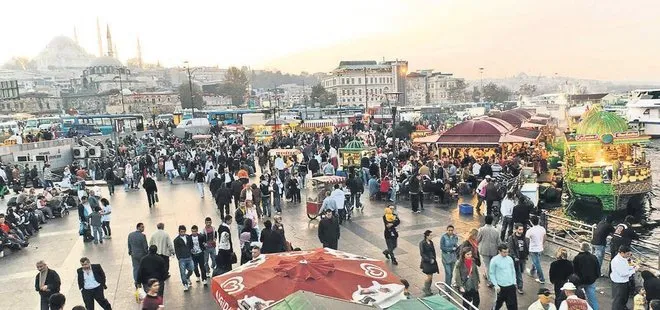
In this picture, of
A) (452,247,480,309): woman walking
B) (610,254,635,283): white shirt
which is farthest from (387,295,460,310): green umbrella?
(610,254,635,283): white shirt

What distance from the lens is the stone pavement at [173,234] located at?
9055mm

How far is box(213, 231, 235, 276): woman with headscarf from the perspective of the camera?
8.86 metres

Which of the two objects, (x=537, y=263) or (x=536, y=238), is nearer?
(x=536, y=238)

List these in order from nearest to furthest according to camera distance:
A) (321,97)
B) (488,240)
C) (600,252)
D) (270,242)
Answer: (488,240)
(270,242)
(600,252)
(321,97)

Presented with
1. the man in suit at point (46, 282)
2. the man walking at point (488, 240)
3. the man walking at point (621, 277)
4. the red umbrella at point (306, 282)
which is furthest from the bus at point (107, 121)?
the man walking at point (621, 277)

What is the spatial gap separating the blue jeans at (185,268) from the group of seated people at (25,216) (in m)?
6.44

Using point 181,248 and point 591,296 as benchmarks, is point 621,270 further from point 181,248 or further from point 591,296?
point 181,248

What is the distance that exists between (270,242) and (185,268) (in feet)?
5.82

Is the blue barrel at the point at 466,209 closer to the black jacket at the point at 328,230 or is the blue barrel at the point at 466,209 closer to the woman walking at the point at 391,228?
the woman walking at the point at 391,228

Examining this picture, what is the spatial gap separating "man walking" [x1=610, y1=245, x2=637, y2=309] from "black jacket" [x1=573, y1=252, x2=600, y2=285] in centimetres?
32

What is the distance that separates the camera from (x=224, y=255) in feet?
29.2

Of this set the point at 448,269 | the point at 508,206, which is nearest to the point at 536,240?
the point at 448,269

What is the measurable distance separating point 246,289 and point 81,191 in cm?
1343

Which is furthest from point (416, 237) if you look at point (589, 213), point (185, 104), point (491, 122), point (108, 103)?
point (108, 103)
